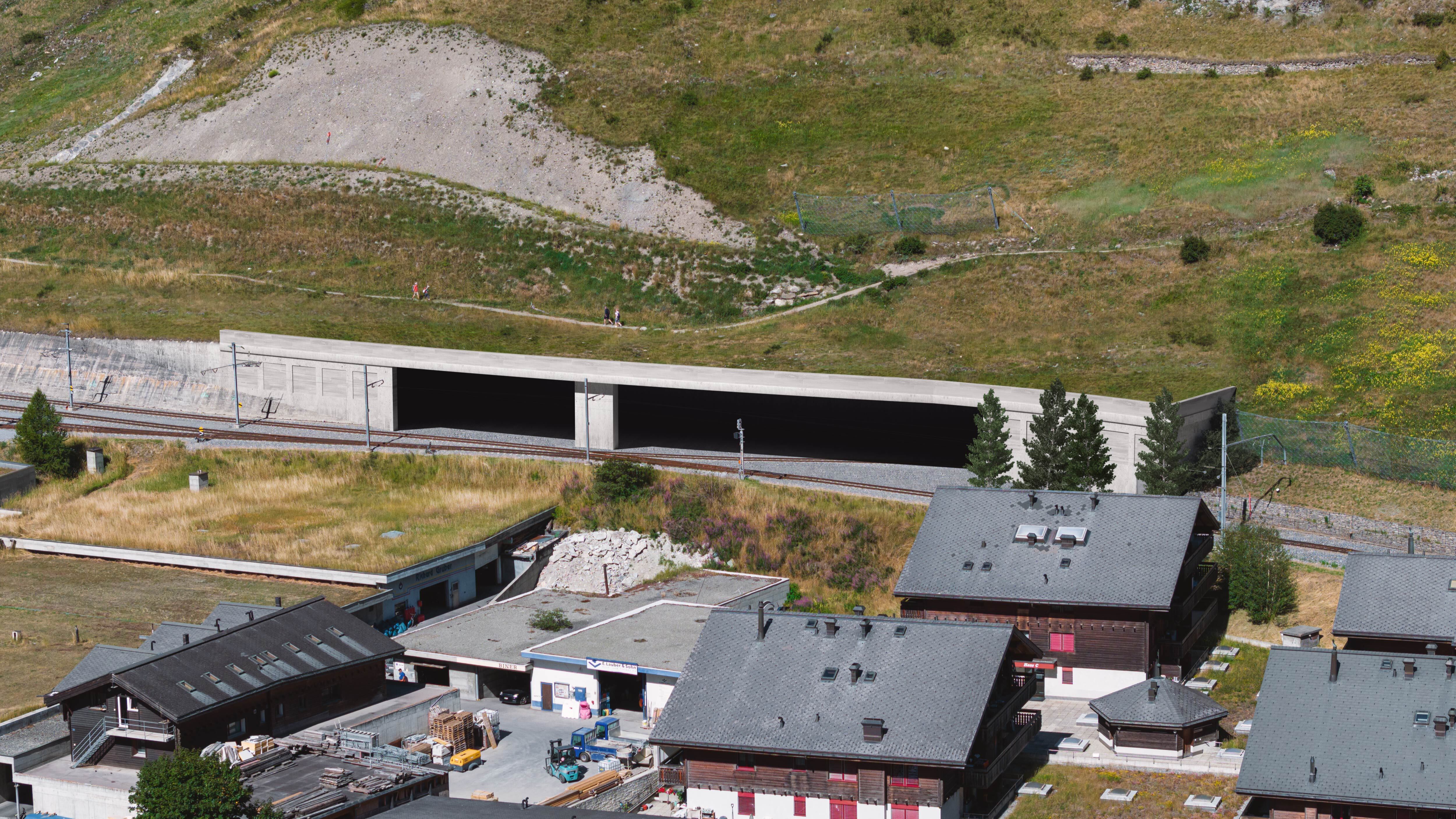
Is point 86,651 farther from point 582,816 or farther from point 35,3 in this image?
point 35,3

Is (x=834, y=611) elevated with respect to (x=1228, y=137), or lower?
lower

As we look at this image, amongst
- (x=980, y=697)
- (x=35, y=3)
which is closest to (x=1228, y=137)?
(x=980, y=697)

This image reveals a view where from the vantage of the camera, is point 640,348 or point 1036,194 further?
point 1036,194

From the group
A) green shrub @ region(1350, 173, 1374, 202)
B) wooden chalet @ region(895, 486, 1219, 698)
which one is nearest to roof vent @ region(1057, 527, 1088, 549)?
wooden chalet @ region(895, 486, 1219, 698)

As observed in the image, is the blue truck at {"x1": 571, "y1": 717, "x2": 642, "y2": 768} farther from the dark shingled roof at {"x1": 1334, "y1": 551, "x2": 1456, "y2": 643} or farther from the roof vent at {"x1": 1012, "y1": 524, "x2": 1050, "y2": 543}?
the dark shingled roof at {"x1": 1334, "y1": 551, "x2": 1456, "y2": 643}

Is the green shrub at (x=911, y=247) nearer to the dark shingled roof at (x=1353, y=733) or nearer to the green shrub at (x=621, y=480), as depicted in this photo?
the green shrub at (x=621, y=480)

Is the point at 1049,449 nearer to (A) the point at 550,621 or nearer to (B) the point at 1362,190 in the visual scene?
(A) the point at 550,621
